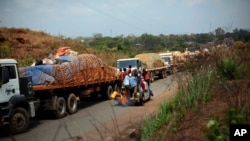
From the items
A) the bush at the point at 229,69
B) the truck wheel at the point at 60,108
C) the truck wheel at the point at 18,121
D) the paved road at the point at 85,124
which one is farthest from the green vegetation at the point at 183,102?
the truck wheel at the point at 60,108

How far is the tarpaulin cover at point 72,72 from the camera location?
14.1 metres

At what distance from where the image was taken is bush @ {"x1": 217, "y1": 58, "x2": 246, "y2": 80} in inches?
500

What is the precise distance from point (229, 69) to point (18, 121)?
743 centimetres

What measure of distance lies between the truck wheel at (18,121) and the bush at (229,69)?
22.4ft

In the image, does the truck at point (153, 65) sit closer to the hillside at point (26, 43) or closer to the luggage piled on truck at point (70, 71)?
the hillside at point (26, 43)

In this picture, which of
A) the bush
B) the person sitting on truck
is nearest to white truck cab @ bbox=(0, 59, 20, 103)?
the person sitting on truck

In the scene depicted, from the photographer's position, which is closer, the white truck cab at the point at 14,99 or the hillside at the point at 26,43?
the white truck cab at the point at 14,99

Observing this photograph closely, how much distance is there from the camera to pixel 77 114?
593 inches

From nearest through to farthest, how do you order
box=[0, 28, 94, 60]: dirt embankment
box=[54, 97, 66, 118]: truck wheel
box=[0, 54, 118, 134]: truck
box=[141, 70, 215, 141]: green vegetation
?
box=[141, 70, 215, 141]: green vegetation < box=[0, 54, 118, 134]: truck < box=[54, 97, 66, 118]: truck wheel < box=[0, 28, 94, 60]: dirt embankment

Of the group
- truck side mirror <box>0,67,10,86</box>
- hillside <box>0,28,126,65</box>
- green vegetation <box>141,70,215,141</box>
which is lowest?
green vegetation <box>141,70,215,141</box>

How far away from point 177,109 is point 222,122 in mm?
2037

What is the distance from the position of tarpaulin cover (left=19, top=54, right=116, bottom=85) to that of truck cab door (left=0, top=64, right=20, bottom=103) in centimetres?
214

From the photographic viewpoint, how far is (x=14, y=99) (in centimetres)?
1127

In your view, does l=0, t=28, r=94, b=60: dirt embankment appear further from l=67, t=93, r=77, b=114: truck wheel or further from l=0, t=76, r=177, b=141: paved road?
l=0, t=76, r=177, b=141: paved road
